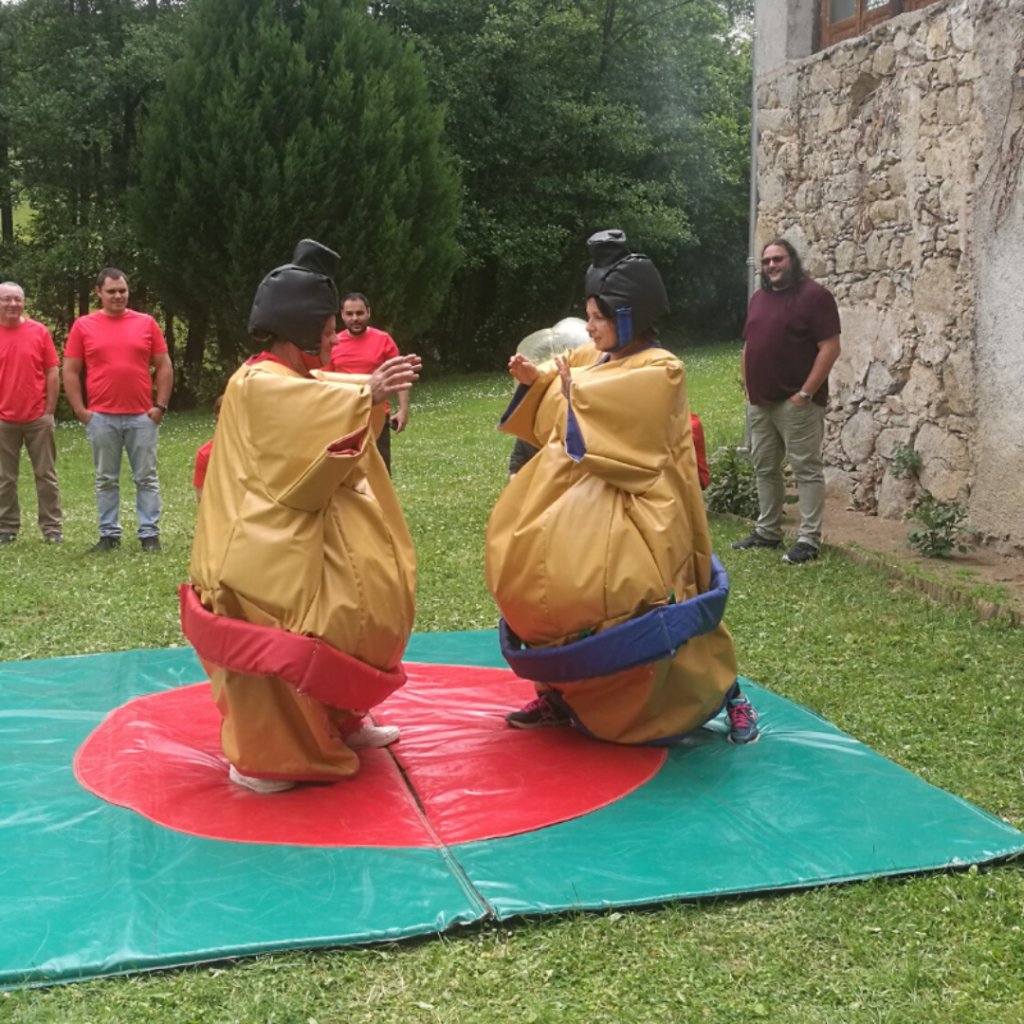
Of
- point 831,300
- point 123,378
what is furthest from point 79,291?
point 831,300

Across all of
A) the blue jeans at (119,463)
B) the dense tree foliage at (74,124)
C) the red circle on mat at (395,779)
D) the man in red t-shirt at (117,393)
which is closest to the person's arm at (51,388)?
the man in red t-shirt at (117,393)

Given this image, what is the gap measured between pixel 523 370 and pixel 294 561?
1164 mm

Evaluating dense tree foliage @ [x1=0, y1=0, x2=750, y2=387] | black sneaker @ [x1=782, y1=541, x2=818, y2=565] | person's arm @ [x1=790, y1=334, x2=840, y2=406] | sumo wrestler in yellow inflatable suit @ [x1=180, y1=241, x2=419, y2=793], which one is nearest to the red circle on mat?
sumo wrestler in yellow inflatable suit @ [x1=180, y1=241, x2=419, y2=793]

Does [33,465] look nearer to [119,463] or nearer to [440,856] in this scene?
[119,463]

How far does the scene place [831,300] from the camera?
720cm

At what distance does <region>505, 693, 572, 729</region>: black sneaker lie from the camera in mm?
4449

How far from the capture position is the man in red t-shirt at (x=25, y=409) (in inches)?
322

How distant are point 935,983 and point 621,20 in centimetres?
2431

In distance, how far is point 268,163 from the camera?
16.7 meters

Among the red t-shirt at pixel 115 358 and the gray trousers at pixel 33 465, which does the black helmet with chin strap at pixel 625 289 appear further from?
the gray trousers at pixel 33 465


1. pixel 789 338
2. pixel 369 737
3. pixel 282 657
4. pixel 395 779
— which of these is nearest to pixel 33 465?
pixel 789 338

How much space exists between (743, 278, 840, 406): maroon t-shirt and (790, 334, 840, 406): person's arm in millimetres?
45

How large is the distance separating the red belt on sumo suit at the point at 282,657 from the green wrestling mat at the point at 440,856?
1.24 ft

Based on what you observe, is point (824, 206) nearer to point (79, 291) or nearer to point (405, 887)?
point (405, 887)
